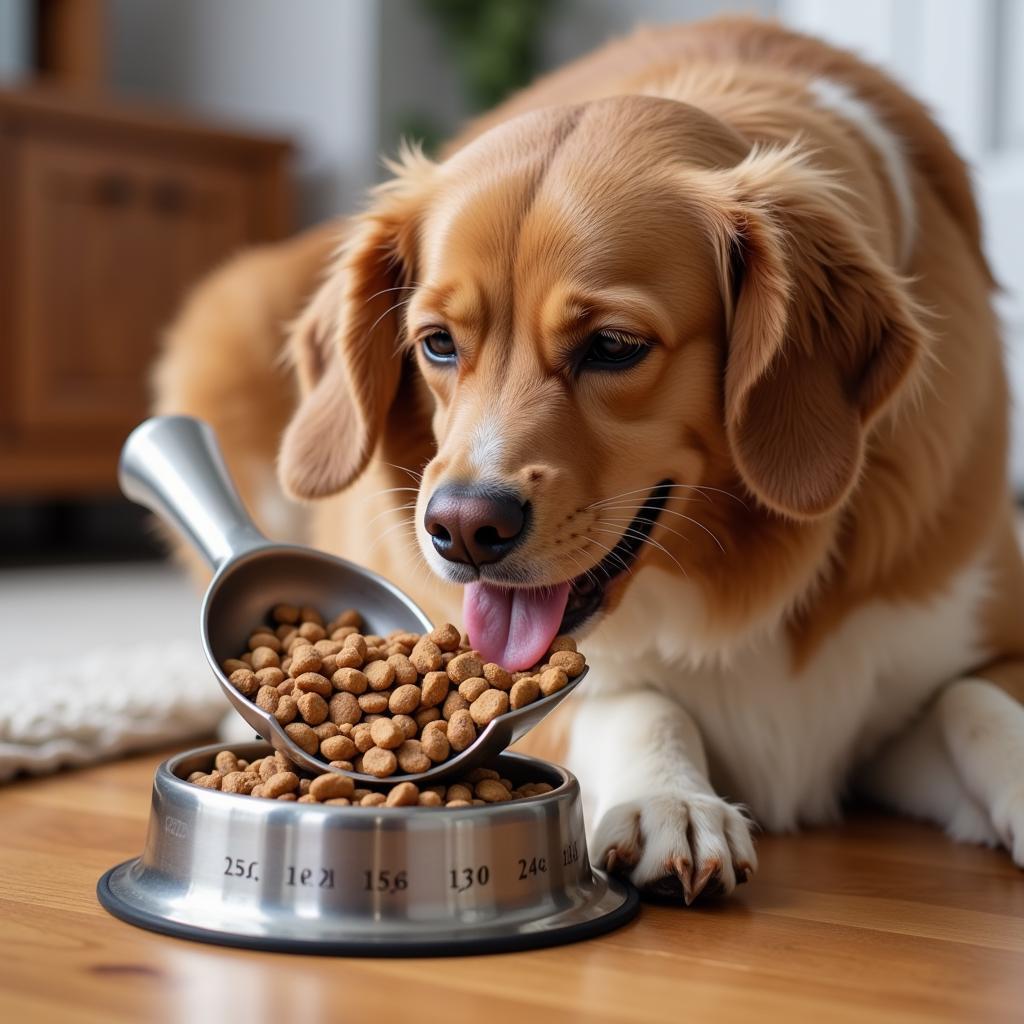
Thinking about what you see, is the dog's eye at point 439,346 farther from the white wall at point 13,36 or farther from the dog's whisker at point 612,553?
the white wall at point 13,36

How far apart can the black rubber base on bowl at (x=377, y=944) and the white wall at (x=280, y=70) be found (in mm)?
3986

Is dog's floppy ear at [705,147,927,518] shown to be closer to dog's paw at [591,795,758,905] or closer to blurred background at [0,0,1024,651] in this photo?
dog's paw at [591,795,758,905]

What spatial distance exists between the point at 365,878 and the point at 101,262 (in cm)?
371

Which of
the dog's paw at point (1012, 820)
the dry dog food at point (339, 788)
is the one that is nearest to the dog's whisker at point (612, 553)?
the dry dog food at point (339, 788)

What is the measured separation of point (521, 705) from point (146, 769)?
853mm

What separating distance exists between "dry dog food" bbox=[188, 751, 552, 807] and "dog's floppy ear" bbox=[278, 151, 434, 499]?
48 cm

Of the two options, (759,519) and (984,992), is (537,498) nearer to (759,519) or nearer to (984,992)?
(759,519)

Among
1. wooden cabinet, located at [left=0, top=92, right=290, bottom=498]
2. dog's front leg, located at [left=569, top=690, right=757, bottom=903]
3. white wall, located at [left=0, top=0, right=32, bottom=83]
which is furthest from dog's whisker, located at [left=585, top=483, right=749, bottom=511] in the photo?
white wall, located at [left=0, top=0, right=32, bottom=83]

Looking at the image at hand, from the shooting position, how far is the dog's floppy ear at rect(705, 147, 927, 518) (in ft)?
4.62

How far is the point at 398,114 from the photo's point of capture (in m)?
4.90

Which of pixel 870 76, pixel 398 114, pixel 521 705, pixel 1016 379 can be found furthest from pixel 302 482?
pixel 398 114

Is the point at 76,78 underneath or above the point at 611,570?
above

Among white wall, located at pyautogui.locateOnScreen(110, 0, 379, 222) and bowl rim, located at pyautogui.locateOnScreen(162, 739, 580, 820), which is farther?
white wall, located at pyautogui.locateOnScreen(110, 0, 379, 222)

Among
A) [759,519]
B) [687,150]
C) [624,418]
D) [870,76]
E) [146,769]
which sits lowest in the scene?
[146,769]
